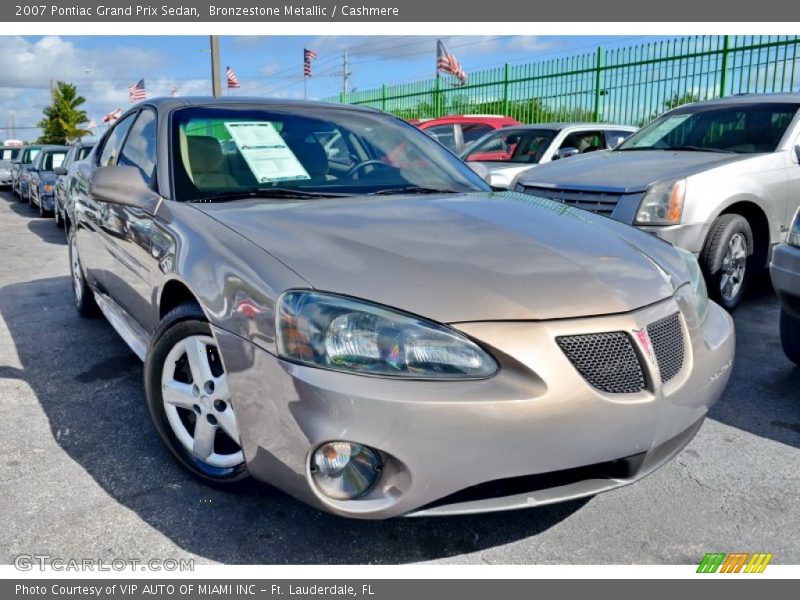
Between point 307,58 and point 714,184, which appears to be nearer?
point 714,184

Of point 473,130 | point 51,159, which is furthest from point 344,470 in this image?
point 51,159

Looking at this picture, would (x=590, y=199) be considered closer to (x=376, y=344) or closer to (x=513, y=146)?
(x=376, y=344)

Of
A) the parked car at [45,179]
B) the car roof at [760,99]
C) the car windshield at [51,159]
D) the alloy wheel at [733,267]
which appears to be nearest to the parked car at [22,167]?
the parked car at [45,179]

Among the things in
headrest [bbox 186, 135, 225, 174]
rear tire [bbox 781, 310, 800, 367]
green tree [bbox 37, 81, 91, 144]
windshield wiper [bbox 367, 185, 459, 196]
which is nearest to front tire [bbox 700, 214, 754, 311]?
rear tire [bbox 781, 310, 800, 367]

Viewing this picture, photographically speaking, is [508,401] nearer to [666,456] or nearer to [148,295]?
[666,456]

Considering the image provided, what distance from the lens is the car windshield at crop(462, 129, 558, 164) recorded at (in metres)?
8.86

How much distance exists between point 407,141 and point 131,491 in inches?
84.2

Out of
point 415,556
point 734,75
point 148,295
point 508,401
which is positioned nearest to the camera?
point 508,401

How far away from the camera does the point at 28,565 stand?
2.16m

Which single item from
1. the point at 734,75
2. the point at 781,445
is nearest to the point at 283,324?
the point at 781,445

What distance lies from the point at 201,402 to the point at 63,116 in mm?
60015

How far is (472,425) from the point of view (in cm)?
187

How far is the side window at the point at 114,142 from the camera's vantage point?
13.5ft

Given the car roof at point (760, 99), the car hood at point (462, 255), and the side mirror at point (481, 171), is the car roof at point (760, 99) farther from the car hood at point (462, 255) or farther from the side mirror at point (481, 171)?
the car hood at point (462, 255)
